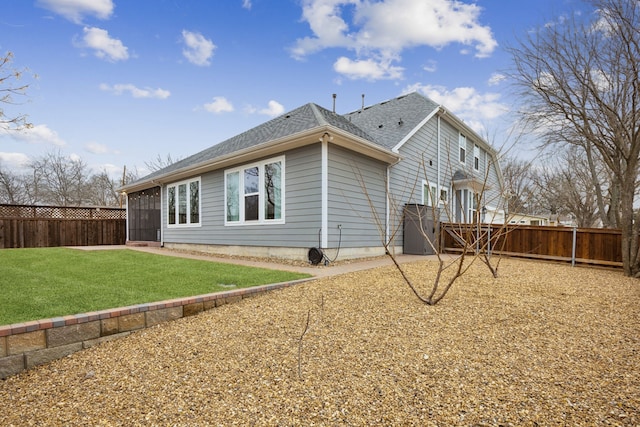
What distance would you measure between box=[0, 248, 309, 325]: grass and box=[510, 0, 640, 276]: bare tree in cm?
750

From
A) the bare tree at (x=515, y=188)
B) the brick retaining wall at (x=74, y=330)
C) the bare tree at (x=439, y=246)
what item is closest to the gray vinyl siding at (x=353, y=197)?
the bare tree at (x=439, y=246)

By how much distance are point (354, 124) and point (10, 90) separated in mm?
8977

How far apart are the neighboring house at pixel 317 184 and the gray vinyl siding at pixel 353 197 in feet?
0.08

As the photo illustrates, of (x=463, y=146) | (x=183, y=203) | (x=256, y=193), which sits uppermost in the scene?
(x=463, y=146)

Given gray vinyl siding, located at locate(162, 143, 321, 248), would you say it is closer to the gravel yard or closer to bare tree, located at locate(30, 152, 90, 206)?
the gravel yard

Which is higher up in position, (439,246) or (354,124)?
(354,124)

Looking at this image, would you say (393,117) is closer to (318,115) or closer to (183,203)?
(318,115)

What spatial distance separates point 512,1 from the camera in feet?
26.5

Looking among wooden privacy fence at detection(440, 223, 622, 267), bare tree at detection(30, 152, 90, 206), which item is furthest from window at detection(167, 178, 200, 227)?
bare tree at detection(30, 152, 90, 206)

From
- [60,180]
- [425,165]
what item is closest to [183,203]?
[425,165]

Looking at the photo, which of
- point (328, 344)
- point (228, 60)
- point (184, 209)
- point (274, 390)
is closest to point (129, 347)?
point (274, 390)

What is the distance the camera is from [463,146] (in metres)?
13.7

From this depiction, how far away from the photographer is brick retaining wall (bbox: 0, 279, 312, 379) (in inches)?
105

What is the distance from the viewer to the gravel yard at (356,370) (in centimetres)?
201
